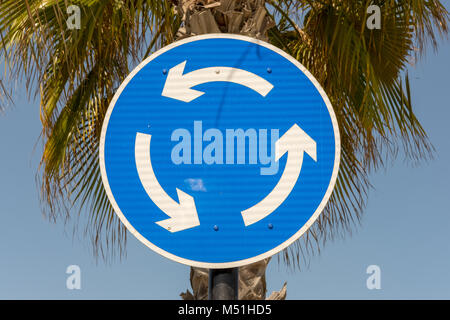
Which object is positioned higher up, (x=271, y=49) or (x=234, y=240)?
(x=271, y=49)

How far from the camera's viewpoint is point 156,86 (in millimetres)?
1616

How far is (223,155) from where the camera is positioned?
1524 millimetres

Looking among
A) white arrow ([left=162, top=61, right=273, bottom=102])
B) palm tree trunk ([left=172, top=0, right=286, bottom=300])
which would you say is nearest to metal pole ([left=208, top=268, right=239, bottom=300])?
white arrow ([left=162, top=61, right=273, bottom=102])

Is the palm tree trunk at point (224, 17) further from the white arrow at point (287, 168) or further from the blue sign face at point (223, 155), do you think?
the white arrow at point (287, 168)

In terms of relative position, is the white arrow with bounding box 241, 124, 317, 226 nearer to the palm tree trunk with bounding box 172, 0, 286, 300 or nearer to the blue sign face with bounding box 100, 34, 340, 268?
the blue sign face with bounding box 100, 34, 340, 268

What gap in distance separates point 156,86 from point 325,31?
10.2 ft

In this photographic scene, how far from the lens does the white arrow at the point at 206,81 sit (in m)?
1.59

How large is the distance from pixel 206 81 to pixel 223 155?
0.18 metres

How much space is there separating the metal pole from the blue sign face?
0.02 meters

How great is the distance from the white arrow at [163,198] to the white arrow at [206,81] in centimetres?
12

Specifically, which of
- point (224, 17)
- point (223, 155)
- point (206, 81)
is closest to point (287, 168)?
point (223, 155)

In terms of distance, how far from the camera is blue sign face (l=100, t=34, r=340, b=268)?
151 centimetres
